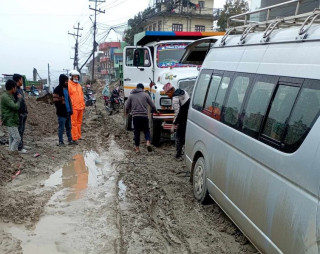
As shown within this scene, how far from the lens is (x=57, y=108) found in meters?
8.27

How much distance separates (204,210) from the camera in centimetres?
468

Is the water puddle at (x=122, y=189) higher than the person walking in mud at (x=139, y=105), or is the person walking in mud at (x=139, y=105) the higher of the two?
the person walking in mud at (x=139, y=105)

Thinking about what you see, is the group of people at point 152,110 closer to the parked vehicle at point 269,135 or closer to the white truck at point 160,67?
the white truck at point 160,67

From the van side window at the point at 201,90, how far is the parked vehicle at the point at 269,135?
1.22 feet

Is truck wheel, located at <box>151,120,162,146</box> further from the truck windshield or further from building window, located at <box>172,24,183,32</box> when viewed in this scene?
building window, located at <box>172,24,183,32</box>

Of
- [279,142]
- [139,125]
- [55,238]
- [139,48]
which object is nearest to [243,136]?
[279,142]

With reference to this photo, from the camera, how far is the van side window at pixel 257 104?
309cm

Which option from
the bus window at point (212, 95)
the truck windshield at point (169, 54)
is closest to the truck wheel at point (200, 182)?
the bus window at point (212, 95)

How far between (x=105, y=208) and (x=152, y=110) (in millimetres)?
3744

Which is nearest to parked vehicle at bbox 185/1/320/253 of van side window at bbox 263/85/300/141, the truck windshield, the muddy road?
van side window at bbox 263/85/300/141

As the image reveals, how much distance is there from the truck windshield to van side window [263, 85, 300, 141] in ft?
21.0

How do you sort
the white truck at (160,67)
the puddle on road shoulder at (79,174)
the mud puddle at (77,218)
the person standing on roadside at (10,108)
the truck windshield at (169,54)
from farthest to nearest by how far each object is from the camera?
the truck windshield at (169,54)
the white truck at (160,67)
the person standing on roadside at (10,108)
the puddle on road shoulder at (79,174)
the mud puddle at (77,218)

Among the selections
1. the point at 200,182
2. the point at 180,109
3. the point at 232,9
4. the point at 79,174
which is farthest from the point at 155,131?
the point at 232,9

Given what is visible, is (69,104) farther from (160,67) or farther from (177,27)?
(177,27)
